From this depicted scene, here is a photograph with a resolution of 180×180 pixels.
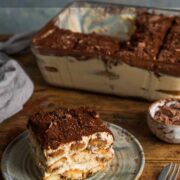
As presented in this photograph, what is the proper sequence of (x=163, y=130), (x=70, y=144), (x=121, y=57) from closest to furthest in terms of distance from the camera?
1. (x=70, y=144)
2. (x=163, y=130)
3. (x=121, y=57)

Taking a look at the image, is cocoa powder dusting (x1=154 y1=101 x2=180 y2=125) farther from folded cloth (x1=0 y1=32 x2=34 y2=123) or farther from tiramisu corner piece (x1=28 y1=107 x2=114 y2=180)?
folded cloth (x1=0 y1=32 x2=34 y2=123)

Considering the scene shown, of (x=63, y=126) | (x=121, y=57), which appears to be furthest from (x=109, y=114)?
(x=63, y=126)

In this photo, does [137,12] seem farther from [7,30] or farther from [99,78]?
[7,30]

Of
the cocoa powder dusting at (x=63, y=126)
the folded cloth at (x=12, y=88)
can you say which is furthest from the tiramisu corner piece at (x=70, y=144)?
the folded cloth at (x=12, y=88)

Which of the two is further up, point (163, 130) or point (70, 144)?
point (70, 144)

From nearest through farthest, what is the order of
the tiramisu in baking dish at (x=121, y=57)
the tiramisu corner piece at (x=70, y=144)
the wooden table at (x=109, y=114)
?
the tiramisu corner piece at (x=70, y=144) < the wooden table at (x=109, y=114) < the tiramisu in baking dish at (x=121, y=57)

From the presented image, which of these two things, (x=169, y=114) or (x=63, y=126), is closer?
(x=63, y=126)

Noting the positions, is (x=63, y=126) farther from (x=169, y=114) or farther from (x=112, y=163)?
(x=169, y=114)

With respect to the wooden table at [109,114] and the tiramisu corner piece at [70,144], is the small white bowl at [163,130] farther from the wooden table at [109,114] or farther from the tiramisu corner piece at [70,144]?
the tiramisu corner piece at [70,144]

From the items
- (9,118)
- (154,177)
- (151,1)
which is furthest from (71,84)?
Answer: (151,1)
